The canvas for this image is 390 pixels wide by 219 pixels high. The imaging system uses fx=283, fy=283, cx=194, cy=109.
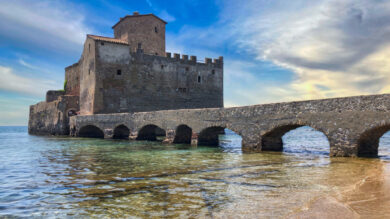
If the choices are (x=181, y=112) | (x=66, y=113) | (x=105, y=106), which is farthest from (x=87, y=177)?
(x=66, y=113)

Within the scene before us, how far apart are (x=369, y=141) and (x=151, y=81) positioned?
27.3 metres

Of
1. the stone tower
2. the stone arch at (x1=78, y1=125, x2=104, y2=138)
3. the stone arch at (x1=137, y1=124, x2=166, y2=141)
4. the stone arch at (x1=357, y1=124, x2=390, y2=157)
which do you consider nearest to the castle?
the stone tower

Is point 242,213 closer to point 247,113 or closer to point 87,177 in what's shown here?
point 87,177

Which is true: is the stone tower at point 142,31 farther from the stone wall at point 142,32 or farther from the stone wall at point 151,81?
the stone wall at point 151,81

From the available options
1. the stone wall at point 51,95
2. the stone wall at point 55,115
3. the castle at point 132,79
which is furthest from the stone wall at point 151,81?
the stone wall at point 51,95

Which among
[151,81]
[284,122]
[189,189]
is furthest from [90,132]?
[189,189]

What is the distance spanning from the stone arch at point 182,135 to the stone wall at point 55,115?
19.5 m

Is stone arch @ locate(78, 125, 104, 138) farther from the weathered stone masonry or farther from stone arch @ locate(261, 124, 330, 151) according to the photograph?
stone arch @ locate(261, 124, 330, 151)

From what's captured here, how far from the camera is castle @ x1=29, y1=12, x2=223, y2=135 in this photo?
3306 centimetres

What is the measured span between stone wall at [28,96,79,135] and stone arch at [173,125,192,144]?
1946 cm

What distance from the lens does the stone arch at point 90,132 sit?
3075cm

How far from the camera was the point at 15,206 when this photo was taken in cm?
601

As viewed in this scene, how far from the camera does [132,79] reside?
34750 mm

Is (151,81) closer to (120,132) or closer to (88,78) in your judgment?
(88,78)
